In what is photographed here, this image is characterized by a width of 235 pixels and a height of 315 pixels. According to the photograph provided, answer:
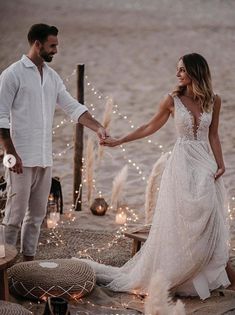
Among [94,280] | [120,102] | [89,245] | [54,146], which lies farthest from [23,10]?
[94,280]

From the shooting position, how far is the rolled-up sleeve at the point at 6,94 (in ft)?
12.2

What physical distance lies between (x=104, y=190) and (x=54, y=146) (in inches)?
66.5

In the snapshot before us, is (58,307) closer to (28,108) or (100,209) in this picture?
(28,108)

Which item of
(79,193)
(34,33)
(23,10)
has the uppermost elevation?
(23,10)

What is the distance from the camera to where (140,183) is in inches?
250

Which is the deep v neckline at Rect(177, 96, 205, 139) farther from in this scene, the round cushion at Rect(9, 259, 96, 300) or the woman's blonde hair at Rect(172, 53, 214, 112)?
the round cushion at Rect(9, 259, 96, 300)

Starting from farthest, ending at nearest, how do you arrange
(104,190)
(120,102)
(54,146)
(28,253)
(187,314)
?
1. (120,102)
2. (54,146)
3. (104,190)
4. (28,253)
5. (187,314)

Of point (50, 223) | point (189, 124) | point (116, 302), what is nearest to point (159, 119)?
point (189, 124)

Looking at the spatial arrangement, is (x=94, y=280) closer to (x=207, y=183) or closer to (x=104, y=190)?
(x=207, y=183)

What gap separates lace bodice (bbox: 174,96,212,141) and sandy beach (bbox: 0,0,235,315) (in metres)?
1.78

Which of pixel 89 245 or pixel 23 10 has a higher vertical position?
pixel 23 10

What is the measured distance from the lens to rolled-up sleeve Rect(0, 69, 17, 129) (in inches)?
146

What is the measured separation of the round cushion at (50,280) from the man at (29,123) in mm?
301

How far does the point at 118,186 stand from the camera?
5469 millimetres
